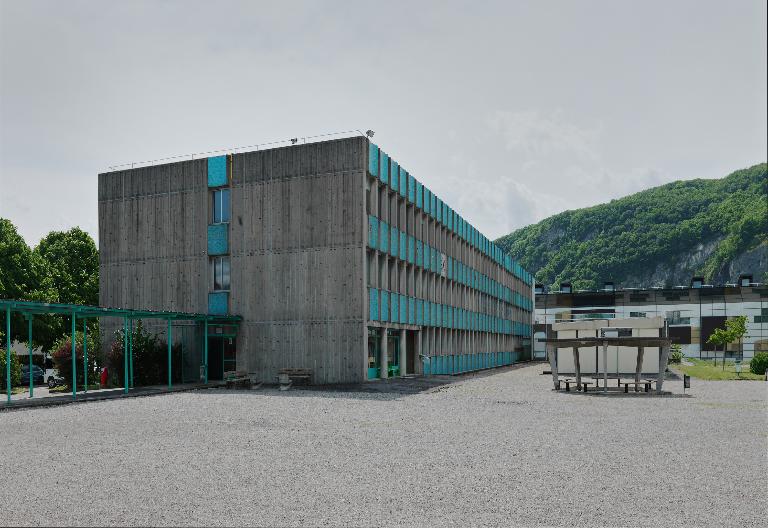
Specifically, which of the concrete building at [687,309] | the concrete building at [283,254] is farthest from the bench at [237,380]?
the concrete building at [687,309]

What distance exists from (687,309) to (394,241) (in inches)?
2479

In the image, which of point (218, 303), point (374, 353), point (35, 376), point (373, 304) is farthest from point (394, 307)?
point (35, 376)

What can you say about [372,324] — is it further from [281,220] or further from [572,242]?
[572,242]

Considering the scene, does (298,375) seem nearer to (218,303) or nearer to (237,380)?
(237,380)

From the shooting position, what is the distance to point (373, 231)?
32.2 meters

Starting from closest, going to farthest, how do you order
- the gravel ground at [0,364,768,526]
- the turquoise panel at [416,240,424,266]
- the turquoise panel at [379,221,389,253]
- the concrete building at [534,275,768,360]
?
the gravel ground at [0,364,768,526]
the turquoise panel at [379,221,389,253]
the turquoise panel at [416,240,424,266]
the concrete building at [534,275,768,360]

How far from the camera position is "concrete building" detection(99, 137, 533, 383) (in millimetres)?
31141

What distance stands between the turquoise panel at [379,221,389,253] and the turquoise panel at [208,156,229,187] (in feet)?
23.9

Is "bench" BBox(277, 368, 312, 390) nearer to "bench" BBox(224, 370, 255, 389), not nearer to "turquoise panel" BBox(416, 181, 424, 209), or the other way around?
"bench" BBox(224, 370, 255, 389)

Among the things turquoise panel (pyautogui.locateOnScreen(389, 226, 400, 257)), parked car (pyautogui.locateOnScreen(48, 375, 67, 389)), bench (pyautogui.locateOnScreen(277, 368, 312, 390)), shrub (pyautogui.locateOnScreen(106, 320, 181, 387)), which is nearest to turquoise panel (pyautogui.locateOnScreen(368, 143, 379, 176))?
turquoise panel (pyautogui.locateOnScreen(389, 226, 400, 257))

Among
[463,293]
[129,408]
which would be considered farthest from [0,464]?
[463,293]

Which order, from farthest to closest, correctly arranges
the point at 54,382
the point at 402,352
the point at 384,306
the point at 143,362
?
the point at 402,352 < the point at 384,306 < the point at 54,382 < the point at 143,362

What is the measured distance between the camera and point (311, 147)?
32.2 m

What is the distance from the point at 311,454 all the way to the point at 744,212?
484 feet
